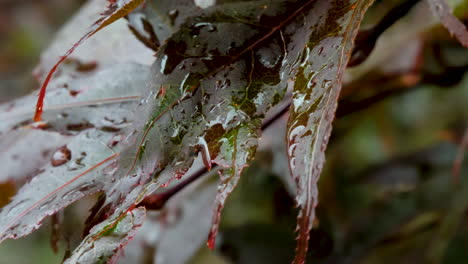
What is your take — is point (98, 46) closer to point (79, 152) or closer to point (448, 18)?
point (79, 152)

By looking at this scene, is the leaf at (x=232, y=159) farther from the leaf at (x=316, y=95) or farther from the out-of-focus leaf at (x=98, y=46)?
the out-of-focus leaf at (x=98, y=46)

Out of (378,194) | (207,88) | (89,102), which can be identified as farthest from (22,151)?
(378,194)

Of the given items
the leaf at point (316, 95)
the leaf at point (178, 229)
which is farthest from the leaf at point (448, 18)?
the leaf at point (178, 229)

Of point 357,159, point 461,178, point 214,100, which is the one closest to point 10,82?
point 357,159

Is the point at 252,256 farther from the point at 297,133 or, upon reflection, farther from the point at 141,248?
the point at 297,133

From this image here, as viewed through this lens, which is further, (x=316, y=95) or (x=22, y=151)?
(x=22, y=151)

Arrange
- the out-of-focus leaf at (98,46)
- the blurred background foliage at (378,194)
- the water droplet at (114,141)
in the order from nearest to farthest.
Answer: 1. the water droplet at (114,141)
2. the out-of-focus leaf at (98,46)
3. the blurred background foliage at (378,194)
